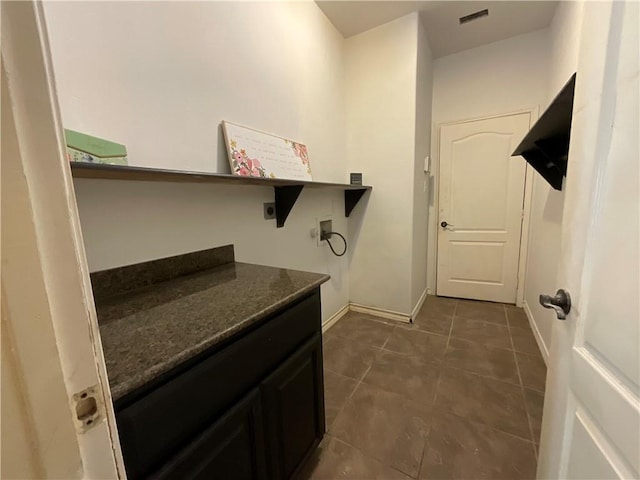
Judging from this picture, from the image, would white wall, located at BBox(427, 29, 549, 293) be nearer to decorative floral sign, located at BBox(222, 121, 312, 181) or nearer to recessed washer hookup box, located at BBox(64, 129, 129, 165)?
decorative floral sign, located at BBox(222, 121, 312, 181)

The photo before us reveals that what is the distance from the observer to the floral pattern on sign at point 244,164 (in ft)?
4.62

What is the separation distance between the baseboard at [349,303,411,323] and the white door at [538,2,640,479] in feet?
5.90

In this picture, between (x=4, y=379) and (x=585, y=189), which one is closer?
(x=4, y=379)

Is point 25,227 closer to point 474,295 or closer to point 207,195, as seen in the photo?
point 207,195

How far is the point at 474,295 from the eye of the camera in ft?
10.1

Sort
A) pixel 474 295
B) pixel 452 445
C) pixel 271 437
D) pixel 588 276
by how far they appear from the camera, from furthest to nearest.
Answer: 1. pixel 474 295
2. pixel 452 445
3. pixel 271 437
4. pixel 588 276

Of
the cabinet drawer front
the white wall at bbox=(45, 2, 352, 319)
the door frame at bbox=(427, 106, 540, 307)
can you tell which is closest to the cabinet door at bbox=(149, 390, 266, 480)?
the cabinet drawer front

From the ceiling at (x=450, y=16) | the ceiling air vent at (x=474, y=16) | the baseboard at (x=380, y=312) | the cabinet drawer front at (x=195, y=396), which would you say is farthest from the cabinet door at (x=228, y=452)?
the ceiling air vent at (x=474, y=16)

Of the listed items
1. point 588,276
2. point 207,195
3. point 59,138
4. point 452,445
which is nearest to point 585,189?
point 588,276

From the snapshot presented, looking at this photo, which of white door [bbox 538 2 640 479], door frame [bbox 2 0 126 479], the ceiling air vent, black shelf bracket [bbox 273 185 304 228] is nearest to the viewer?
door frame [bbox 2 0 126 479]

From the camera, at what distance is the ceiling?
2.10m

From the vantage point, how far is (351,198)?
264cm

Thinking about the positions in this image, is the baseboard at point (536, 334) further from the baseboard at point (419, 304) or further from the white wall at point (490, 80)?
the white wall at point (490, 80)

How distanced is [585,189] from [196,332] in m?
1.07
